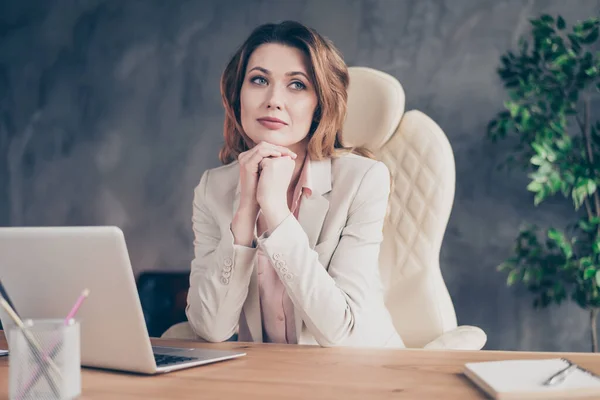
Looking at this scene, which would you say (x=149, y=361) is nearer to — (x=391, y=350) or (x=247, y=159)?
(x=391, y=350)

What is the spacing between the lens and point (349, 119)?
5.77ft

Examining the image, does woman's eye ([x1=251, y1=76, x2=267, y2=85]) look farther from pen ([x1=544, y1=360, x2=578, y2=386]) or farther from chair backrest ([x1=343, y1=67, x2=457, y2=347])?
pen ([x1=544, y1=360, x2=578, y2=386])

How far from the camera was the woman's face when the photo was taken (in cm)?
142

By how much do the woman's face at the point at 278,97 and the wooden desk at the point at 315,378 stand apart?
A: 1.98 feet

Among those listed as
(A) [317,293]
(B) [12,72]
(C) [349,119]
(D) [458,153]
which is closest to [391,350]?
(A) [317,293]

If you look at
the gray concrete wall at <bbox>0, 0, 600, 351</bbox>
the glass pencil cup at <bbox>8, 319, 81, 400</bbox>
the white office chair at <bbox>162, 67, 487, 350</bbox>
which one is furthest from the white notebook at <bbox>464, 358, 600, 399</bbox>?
the gray concrete wall at <bbox>0, 0, 600, 351</bbox>

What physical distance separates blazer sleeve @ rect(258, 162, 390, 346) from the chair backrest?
30cm

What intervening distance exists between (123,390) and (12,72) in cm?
311

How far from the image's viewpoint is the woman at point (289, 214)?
119 cm

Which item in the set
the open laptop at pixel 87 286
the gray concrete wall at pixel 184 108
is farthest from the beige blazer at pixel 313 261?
the gray concrete wall at pixel 184 108

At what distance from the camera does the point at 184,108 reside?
10.2 feet

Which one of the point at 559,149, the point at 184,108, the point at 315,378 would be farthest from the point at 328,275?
the point at 184,108

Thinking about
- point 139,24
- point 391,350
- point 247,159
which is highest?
point 139,24

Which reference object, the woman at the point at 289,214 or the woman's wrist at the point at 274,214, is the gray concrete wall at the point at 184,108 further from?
the woman's wrist at the point at 274,214
